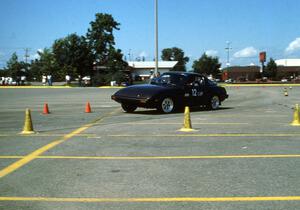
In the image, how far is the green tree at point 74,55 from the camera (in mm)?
76875

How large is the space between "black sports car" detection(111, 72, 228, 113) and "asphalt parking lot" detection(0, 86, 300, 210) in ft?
14.0

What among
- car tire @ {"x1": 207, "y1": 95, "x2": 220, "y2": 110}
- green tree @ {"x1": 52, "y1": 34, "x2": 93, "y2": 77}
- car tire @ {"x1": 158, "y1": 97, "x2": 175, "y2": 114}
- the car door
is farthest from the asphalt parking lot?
green tree @ {"x1": 52, "y1": 34, "x2": 93, "y2": 77}

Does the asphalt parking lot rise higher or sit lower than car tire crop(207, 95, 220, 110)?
lower

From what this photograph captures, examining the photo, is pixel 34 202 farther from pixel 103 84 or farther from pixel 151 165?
pixel 103 84

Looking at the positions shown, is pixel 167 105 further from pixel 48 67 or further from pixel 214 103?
pixel 48 67

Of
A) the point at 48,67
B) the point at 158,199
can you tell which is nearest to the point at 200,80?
the point at 158,199

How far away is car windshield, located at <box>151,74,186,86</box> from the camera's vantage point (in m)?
17.6

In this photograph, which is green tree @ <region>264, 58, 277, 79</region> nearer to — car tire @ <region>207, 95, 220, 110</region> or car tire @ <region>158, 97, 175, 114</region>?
car tire @ <region>207, 95, 220, 110</region>

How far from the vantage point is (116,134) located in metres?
11.0

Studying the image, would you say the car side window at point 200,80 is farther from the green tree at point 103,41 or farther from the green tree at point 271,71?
the green tree at point 271,71

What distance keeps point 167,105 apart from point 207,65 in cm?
11083

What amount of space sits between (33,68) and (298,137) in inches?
4771

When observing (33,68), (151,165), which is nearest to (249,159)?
(151,165)

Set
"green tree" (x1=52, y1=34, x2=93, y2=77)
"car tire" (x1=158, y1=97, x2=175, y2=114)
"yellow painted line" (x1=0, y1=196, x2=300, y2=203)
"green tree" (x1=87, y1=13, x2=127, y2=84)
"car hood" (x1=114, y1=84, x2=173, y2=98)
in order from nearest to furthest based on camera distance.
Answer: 1. "yellow painted line" (x1=0, y1=196, x2=300, y2=203)
2. "car hood" (x1=114, y1=84, x2=173, y2=98)
3. "car tire" (x1=158, y1=97, x2=175, y2=114)
4. "green tree" (x1=52, y1=34, x2=93, y2=77)
5. "green tree" (x1=87, y1=13, x2=127, y2=84)
